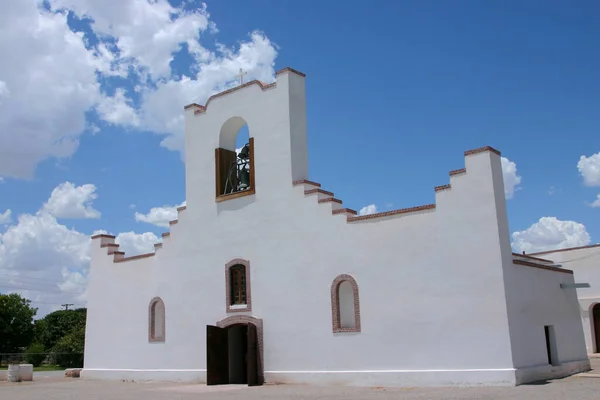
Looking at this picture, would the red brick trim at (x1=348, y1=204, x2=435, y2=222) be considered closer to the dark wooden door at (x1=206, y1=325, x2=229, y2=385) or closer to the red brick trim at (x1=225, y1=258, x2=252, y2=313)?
the red brick trim at (x1=225, y1=258, x2=252, y2=313)

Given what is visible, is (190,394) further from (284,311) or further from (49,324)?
(49,324)

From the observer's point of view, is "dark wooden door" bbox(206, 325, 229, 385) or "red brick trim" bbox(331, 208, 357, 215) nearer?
"red brick trim" bbox(331, 208, 357, 215)

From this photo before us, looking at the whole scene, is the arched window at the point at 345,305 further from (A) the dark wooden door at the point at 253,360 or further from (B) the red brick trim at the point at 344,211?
(A) the dark wooden door at the point at 253,360

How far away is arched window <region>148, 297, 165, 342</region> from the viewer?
24.1 meters

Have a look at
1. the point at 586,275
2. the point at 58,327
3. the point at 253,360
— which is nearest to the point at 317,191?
the point at 253,360

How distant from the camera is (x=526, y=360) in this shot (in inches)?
659

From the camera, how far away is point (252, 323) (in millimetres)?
20844

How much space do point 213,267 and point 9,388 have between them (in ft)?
27.7

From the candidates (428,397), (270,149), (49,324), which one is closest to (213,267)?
(270,149)

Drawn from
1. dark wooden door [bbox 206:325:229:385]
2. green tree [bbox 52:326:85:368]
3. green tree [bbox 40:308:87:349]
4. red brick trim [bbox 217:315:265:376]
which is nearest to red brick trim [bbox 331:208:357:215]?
red brick trim [bbox 217:315:265:376]

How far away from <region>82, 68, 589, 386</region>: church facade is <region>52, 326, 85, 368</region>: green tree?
1634 centimetres

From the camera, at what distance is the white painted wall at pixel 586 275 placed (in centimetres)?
2923

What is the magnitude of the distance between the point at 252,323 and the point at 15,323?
3895cm

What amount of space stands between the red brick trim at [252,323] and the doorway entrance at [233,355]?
0.06 metres
